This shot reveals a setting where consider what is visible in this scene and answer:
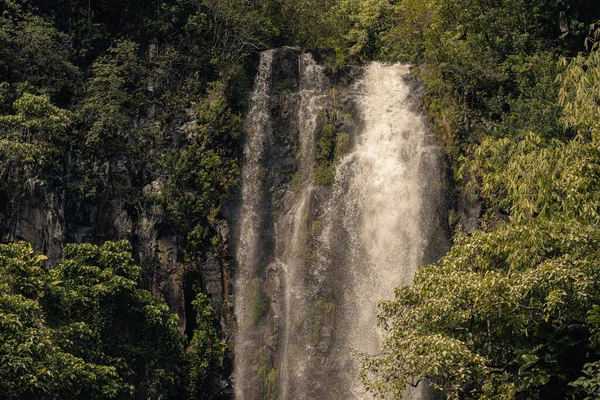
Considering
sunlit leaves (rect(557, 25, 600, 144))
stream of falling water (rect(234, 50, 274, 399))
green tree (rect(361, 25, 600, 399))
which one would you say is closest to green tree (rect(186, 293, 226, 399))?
stream of falling water (rect(234, 50, 274, 399))

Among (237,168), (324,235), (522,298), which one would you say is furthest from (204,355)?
(522,298)

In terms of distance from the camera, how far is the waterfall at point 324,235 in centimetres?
2506

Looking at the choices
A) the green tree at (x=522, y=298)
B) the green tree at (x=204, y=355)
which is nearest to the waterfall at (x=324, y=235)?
the green tree at (x=204, y=355)

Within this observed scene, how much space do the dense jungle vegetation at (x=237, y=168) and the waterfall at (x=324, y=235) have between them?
0.80 m

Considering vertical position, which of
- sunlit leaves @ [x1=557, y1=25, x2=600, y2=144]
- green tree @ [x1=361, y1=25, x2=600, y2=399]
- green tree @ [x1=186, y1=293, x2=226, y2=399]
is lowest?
green tree @ [x1=186, y1=293, x2=226, y2=399]

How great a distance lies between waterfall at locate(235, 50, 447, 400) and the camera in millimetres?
25062

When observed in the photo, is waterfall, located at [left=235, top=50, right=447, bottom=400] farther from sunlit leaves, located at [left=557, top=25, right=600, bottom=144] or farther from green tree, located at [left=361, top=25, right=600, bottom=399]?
sunlit leaves, located at [left=557, top=25, right=600, bottom=144]

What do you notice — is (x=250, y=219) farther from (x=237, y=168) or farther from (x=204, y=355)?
(x=204, y=355)

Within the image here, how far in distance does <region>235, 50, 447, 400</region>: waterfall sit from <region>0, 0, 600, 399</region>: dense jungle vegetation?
2.62 ft

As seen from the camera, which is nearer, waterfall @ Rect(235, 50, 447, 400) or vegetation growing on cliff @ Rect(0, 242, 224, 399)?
vegetation growing on cliff @ Rect(0, 242, 224, 399)

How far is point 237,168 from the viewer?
27.8m

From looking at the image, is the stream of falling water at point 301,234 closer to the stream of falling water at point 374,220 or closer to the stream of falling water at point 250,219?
the stream of falling water at point 374,220

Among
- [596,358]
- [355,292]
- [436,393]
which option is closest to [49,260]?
[355,292]

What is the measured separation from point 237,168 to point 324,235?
3.55 m
